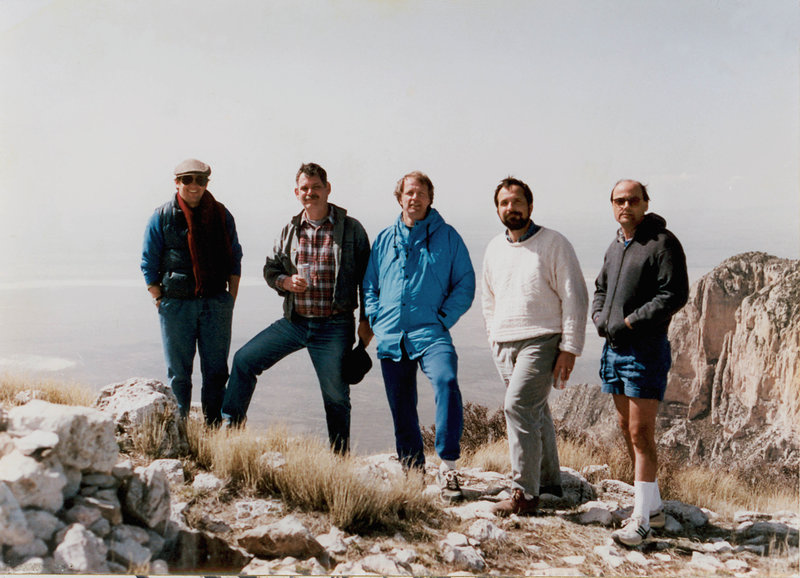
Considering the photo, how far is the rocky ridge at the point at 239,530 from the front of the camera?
3.50 meters

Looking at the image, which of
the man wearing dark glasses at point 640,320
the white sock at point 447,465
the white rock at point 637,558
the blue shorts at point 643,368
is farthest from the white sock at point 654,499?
the white sock at point 447,465

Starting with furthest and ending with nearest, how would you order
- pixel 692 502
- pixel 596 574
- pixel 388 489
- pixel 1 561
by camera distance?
pixel 692 502
pixel 388 489
pixel 596 574
pixel 1 561

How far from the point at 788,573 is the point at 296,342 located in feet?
11.8

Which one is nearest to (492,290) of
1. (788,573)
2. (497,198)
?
(497,198)

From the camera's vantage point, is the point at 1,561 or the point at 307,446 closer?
the point at 1,561

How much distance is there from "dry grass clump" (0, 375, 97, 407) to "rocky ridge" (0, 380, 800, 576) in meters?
1.28

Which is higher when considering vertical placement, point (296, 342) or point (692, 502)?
point (296, 342)

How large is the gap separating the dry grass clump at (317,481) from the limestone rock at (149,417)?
0.16 metres

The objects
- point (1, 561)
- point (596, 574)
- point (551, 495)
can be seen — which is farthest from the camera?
point (551, 495)

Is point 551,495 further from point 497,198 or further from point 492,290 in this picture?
point 497,198

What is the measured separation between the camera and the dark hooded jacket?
4070mm

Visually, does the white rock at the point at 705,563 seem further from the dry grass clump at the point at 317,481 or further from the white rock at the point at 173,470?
the white rock at the point at 173,470

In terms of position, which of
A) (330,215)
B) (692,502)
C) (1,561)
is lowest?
(692,502)

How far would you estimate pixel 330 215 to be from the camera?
17.5 ft
